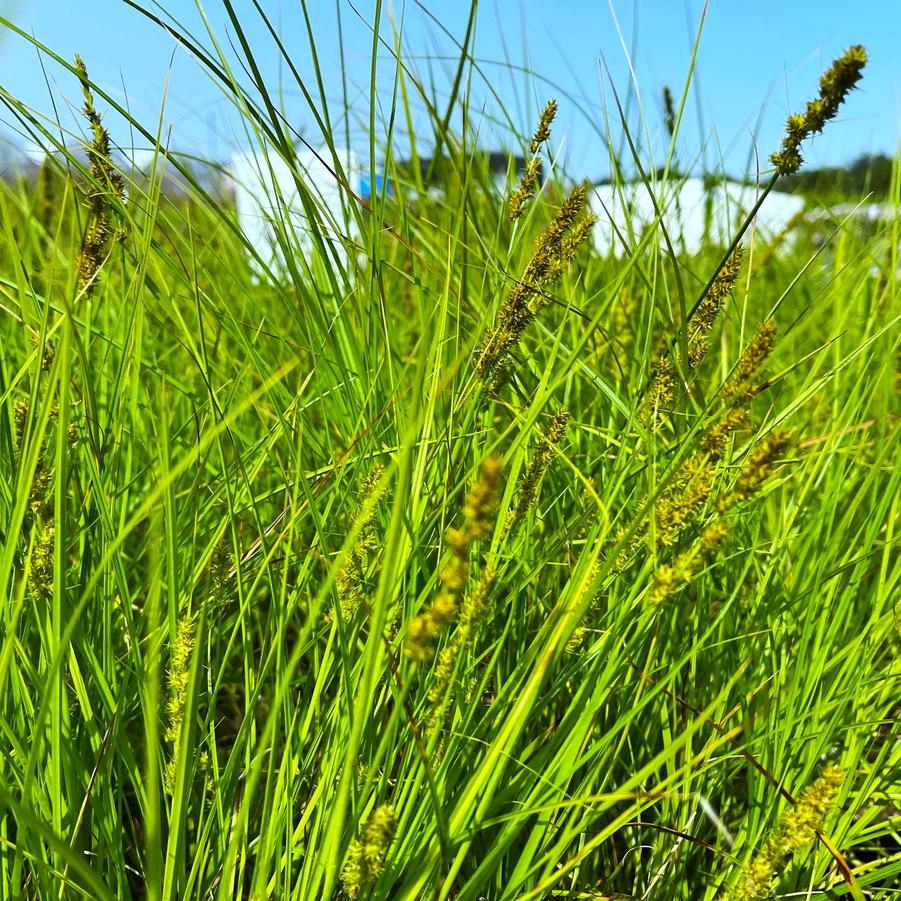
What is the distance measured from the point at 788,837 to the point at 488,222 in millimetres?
1782

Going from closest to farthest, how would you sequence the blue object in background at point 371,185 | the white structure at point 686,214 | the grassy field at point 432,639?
the grassy field at point 432,639
the blue object in background at point 371,185
the white structure at point 686,214

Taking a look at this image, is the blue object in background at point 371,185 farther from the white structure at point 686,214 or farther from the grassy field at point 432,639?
the white structure at point 686,214

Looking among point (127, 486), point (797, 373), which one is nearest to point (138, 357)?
point (127, 486)

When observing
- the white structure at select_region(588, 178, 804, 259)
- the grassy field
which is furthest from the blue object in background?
the white structure at select_region(588, 178, 804, 259)

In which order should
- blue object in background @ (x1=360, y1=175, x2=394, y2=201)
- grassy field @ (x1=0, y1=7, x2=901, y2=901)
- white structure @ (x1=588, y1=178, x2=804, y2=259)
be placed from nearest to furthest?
grassy field @ (x1=0, y1=7, x2=901, y2=901) → blue object in background @ (x1=360, y1=175, x2=394, y2=201) → white structure @ (x1=588, y1=178, x2=804, y2=259)

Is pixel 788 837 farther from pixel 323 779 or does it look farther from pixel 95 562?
pixel 95 562

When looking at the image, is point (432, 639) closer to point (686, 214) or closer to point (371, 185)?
point (371, 185)

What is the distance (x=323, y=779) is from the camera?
2.77 ft


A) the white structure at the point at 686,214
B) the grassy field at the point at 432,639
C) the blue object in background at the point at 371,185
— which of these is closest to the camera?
the grassy field at the point at 432,639

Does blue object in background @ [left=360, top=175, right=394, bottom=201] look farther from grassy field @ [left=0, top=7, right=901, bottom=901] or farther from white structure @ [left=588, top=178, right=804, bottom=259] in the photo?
white structure @ [left=588, top=178, right=804, bottom=259]

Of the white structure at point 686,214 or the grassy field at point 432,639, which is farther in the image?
the white structure at point 686,214

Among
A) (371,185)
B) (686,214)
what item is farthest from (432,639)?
(686,214)

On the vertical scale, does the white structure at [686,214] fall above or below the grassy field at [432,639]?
above

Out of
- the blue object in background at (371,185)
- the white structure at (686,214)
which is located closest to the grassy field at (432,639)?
the blue object in background at (371,185)
